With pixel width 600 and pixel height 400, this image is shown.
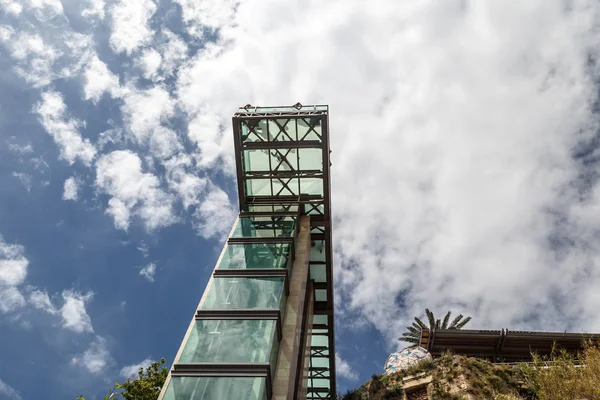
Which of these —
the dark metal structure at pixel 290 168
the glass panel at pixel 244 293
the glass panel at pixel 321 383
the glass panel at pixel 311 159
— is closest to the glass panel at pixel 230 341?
the glass panel at pixel 244 293

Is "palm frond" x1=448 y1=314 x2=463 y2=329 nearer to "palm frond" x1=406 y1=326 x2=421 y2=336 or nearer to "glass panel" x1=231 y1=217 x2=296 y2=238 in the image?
"palm frond" x1=406 y1=326 x2=421 y2=336

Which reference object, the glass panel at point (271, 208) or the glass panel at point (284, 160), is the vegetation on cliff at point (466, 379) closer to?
the glass panel at point (271, 208)

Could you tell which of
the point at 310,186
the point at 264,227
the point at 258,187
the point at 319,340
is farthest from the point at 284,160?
the point at 319,340

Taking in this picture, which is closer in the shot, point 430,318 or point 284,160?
point 284,160

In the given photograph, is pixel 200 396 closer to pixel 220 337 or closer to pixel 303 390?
pixel 220 337

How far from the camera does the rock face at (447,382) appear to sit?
22.2m

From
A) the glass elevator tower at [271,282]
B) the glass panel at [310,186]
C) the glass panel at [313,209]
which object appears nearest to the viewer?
the glass elevator tower at [271,282]

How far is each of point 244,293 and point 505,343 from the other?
1806 cm

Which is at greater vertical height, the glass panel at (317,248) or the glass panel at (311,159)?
the glass panel at (311,159)

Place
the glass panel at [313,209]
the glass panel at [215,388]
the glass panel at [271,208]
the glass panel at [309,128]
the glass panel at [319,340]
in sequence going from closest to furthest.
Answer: the glass panel at [215,388] → the glass panel at [309,128] → the glass panel at [271,208] → the glass panel at [313,209] → the glass panel at [319,340]

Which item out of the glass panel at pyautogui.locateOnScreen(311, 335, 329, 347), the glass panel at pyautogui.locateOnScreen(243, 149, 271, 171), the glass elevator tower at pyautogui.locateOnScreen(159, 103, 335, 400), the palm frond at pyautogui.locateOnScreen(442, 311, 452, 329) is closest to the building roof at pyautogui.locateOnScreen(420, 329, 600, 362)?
the glass panel at pyautogui.locateOnScreen(311, 335, 329, 347)

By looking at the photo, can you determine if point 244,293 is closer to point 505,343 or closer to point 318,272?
point 318,272

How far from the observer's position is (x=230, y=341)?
56.7 feet

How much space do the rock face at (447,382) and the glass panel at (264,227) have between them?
9599 millimetres
